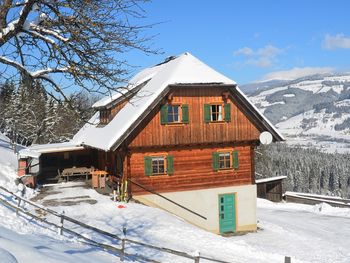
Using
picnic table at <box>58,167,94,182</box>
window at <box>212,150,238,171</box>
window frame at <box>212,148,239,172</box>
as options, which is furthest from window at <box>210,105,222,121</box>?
picnic table at <box>58,167,94,182</box>

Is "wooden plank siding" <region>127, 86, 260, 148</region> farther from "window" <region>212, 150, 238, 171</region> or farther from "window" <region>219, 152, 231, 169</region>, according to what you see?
"window" <region>219, 152, 231, 169</region>

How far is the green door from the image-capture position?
73.0 ft

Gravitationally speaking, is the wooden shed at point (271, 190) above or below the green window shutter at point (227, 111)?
below

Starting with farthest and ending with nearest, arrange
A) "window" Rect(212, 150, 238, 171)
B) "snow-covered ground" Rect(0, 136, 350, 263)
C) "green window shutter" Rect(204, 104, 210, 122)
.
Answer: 1. "window" Rect(212, 150, 238, 171)
2. "green window shutter" Rect(204, 104, 210, 122)
3. "snow-covered ground" Rect(0, 136, 350, 263)

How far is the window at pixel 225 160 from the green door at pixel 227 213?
1.59m

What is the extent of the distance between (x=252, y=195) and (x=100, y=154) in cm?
1000

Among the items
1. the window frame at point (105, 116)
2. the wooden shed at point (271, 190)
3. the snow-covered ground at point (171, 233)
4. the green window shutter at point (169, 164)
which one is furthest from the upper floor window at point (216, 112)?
the wooden shed at point (271, 190)

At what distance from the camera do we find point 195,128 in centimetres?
2188

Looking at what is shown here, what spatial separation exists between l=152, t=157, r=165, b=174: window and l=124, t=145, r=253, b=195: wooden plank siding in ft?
0.85

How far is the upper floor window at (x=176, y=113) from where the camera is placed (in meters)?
21.3

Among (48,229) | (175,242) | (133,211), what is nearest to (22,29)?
(48,229)

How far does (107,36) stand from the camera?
7.61 meters

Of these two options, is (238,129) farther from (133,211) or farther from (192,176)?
(133,211)

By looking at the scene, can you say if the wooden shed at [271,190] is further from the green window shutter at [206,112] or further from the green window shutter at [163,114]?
the green window shutter at [163,114]
